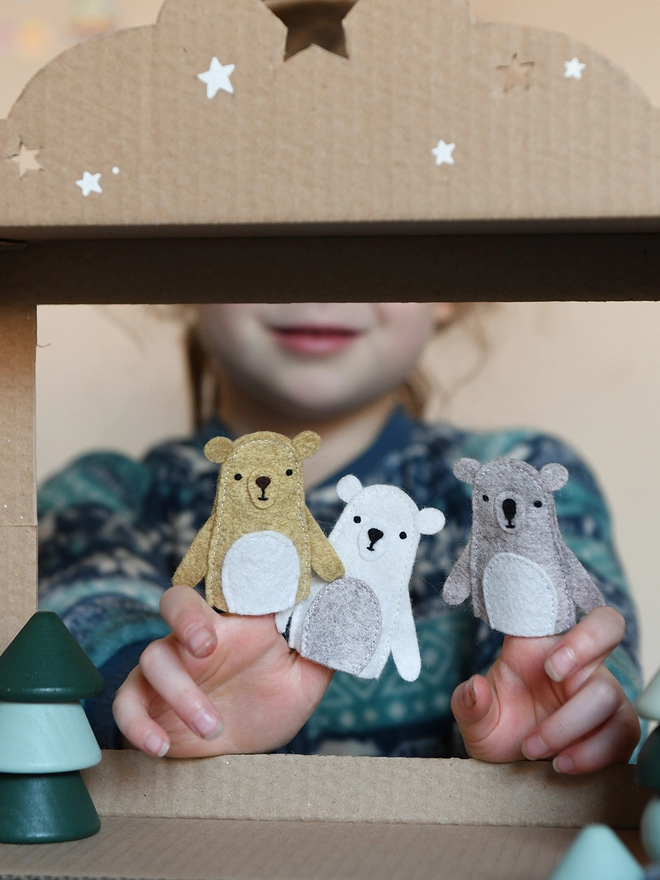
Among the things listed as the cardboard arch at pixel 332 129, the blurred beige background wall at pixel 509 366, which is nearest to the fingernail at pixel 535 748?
the cardboard arch at pixel 332 129

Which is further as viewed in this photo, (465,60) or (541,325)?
(541,325)

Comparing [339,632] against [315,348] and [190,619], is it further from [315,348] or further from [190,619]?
[315,348]

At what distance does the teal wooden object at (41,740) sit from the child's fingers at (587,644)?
20cm

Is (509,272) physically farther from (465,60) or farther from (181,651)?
→ (181,651)

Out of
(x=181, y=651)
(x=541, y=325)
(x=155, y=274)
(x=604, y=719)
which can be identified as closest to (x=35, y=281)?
(x=155, y=274)

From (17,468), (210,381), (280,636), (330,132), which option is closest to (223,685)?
(280,636)

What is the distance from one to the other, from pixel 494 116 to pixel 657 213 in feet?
0.22

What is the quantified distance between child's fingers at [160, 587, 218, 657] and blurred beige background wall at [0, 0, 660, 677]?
0.65 meters

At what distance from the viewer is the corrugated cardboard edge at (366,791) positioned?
0.43 m

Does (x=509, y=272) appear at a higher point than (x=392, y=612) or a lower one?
higher

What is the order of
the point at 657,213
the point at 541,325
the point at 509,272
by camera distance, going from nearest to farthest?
the point at 657,213 < the point at 509,272 < the point at 541,325

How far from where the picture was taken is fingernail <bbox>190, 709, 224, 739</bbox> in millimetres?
398

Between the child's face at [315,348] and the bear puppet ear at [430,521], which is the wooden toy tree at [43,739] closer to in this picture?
the bear puppet ear at [430,521]

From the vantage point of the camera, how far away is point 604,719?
1.35 ft
